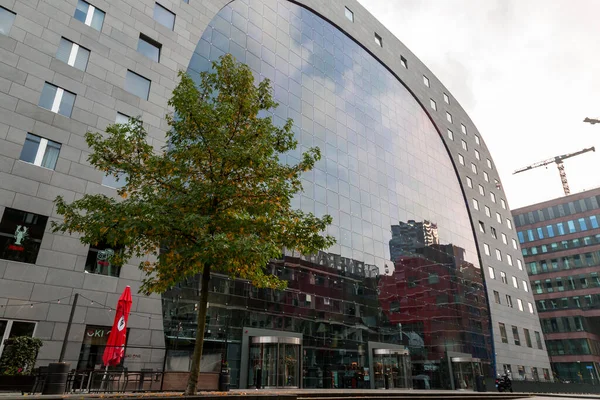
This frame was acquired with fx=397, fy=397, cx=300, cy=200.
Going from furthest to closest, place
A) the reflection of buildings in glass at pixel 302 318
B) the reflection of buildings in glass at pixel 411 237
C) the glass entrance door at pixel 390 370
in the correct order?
the reflection of buildings in glass at pixel 411 237, the glass entrance door at pixel 390 370, the reflection of buildings in glass at pixel 302 318

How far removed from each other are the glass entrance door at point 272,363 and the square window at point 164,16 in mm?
21188

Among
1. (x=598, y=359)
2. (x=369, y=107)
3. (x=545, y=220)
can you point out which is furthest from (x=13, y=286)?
(x=545, y=220)

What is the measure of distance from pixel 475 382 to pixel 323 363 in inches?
798

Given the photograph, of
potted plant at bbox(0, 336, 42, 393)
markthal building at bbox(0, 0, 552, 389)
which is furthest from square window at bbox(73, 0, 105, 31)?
potted plant at bbox(0, 336, 42, 393)

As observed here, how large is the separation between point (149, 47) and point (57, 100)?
283 inches

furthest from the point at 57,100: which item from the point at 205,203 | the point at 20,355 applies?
the point at 205,203

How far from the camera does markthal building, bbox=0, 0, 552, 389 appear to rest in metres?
18.8

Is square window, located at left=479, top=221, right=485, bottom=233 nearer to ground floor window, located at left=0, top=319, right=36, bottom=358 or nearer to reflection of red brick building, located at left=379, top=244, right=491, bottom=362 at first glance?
reflection of red brick building, located at left=379, top=244, right=491, bottom=362

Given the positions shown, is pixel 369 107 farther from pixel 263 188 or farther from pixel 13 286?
pixel 13 286

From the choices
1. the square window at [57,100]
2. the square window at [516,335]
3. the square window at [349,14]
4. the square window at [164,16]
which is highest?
the square window at [349,14]

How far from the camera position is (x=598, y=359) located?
71.5 meters

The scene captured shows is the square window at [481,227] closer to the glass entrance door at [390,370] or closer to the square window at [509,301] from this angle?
the square window at [509,301]

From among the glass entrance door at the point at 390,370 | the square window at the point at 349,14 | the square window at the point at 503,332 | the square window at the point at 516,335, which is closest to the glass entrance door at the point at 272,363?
the glass entrance door at the point at 390,370

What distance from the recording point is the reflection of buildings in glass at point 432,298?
36.9m
